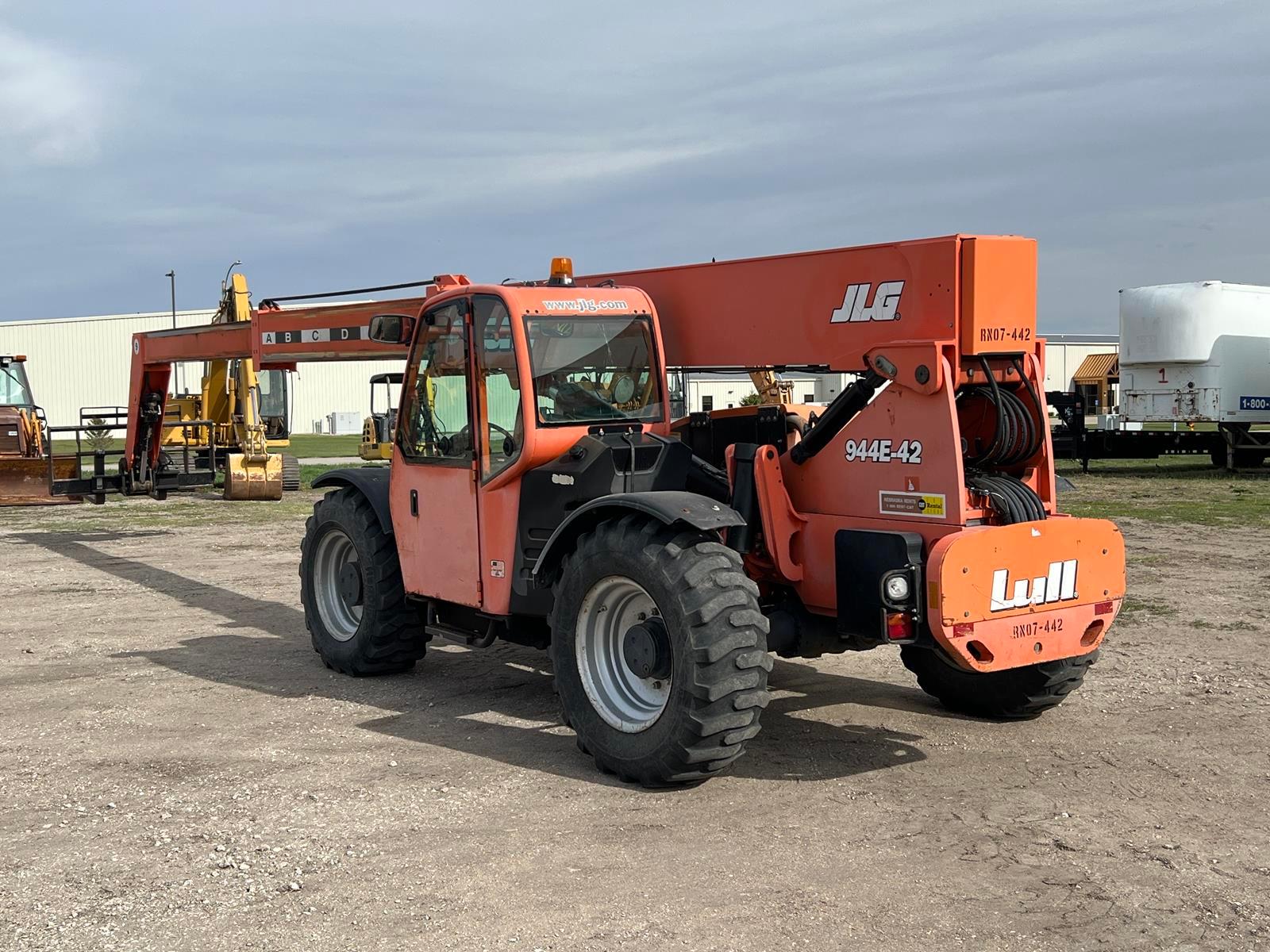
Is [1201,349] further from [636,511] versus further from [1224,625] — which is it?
[636,511]

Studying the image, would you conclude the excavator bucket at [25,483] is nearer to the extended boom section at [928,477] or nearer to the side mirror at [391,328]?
the side mirror at [391,328]

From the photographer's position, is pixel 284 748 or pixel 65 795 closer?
pixel 65 795

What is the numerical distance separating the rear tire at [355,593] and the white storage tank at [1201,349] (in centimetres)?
2017

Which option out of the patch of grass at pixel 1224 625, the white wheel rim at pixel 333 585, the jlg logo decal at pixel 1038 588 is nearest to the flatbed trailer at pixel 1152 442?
the patch of grass at pixel 1224 625

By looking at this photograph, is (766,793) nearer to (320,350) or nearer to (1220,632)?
(1220,632)

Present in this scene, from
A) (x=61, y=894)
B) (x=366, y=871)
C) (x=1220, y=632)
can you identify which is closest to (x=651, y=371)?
(x=366, y=871)

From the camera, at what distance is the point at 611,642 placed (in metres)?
6.51

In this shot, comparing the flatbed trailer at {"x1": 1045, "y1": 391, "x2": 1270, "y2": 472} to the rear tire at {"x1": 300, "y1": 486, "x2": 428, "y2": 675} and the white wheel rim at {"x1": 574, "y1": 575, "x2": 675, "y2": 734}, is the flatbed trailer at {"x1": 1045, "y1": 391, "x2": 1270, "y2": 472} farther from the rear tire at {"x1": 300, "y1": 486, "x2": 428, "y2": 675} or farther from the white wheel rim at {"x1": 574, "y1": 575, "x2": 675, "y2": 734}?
the white wheel rim at {"x1": 574, "y1": 575, "x2": 675, "y2": 734}

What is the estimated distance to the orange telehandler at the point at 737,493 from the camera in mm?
5832

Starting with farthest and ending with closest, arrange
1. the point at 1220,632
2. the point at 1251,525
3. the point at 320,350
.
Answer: the point at 1251,525 → the point at 320,350 → the point at 1220,632

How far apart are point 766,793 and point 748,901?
1.32 meters

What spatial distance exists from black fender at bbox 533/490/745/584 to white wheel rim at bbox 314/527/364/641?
250 cm

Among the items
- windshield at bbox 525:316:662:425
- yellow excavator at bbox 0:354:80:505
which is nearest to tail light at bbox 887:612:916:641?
windshield at bbox 525:316:662:425

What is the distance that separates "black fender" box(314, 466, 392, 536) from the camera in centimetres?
841
